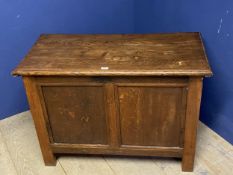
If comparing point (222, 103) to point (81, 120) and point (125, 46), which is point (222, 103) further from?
point (81, 120)

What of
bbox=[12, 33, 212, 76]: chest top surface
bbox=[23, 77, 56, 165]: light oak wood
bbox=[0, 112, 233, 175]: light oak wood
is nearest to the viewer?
bbox=[12, 33, 212, 76]: chest top surface

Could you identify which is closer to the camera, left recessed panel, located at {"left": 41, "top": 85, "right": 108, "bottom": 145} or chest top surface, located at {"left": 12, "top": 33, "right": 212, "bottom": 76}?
chest top surface, located at {"left": 12, "top": 33, "right": 212, "bottom": 76}

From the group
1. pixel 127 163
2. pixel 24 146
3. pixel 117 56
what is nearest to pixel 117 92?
pixel 117 56

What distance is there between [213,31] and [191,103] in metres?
0.47

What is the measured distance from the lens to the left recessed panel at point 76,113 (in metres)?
1.37

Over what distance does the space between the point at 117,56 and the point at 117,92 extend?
17cm

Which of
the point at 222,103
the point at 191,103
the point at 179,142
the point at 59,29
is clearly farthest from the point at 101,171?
the point at 59,29

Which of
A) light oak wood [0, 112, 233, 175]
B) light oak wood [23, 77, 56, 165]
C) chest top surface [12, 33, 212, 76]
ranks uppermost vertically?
chest top surface [12, 33, 212, 76]

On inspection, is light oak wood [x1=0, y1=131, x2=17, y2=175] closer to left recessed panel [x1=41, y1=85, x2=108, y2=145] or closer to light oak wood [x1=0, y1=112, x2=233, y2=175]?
light oak wood [x1=0, y1=112, x2=233, y2=175]

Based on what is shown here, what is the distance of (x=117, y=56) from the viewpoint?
4.50 ft

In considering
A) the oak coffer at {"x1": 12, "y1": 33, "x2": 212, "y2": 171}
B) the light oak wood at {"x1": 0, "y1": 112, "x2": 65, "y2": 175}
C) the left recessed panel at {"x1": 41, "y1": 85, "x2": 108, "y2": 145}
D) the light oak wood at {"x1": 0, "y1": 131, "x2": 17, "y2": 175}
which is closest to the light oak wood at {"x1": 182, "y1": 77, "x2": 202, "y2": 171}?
the oak coffer at {"x1": 12, "y1": 33, "x2": 212, "y2": 171}

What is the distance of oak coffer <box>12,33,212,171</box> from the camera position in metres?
1.28

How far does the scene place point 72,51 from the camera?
145 centimetres

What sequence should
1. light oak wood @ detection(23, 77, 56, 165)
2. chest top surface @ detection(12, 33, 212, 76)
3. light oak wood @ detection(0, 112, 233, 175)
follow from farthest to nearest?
light oak wood @ detection(0, 112, 233, 175) → light oak wood @ detection(23, 77, 56, 165) → chest top surface @ detection(12, 33, 212, 76)
